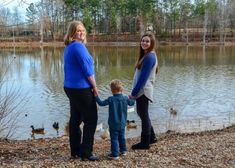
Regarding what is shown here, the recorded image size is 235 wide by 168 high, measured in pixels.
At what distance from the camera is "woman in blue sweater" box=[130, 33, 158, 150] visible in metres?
5.27

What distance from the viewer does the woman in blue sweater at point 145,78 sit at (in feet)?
17.3

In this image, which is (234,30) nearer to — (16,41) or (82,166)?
(16,41)

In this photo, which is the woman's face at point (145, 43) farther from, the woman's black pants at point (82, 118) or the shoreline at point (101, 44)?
the shoreline at point (101, 44)

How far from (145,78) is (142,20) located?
65.6 m

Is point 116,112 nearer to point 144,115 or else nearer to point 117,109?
point 117,109

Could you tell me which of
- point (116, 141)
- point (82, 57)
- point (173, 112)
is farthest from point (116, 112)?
point (173, 112)

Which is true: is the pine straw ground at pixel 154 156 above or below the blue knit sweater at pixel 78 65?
below

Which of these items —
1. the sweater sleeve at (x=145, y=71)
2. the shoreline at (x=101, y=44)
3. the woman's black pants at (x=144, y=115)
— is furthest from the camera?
the shoreline at (x=101, y=44)

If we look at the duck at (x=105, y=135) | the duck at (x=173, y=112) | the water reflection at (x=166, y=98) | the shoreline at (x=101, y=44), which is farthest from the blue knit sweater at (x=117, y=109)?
the shoreline at (x=101, y=44)

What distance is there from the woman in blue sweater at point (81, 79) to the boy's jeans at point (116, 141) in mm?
308

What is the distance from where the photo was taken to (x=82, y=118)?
4949 mm

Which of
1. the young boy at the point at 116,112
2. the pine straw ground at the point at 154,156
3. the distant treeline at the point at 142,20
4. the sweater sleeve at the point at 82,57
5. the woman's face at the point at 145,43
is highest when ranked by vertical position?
the distant treeline at the point at 142,20

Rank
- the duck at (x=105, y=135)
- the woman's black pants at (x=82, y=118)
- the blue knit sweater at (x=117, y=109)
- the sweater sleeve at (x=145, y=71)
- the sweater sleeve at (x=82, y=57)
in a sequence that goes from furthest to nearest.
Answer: the duck at (x=105, y=135)
the sweater sleeve at (x=145, y=71)
the blue knit sweater at (x=117, y=109)
the woman's black pants at (x=82, y=118)
the sweater sleeve at (x=82, y=57)

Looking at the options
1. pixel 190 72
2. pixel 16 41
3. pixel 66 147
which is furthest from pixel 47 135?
pixel 16 41
